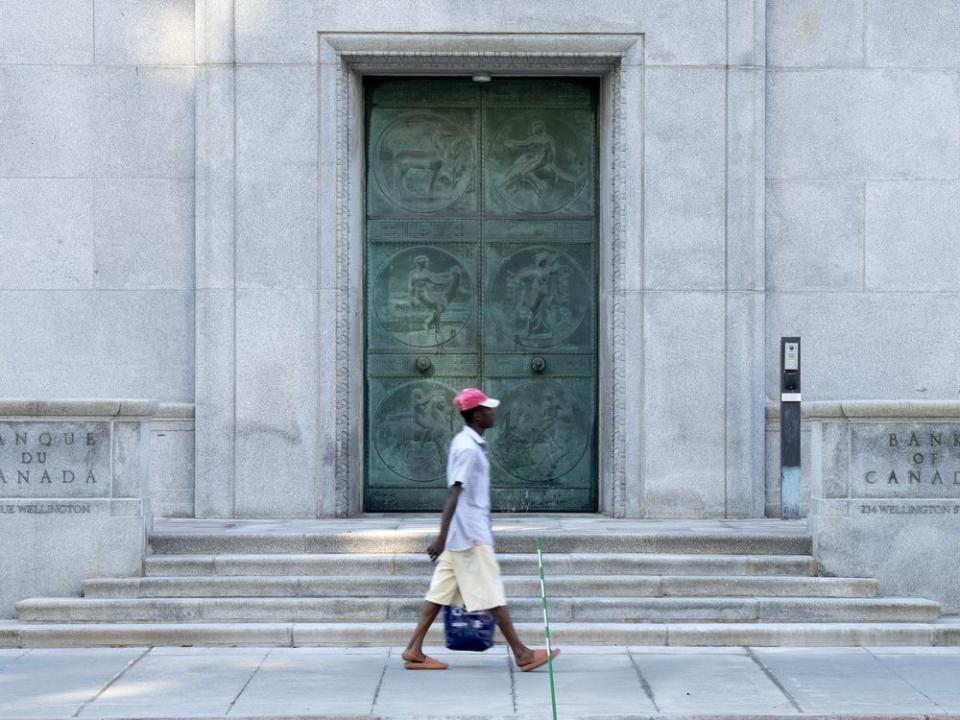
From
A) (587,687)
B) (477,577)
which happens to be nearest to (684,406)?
(477,577)

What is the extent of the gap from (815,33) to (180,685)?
955 cm

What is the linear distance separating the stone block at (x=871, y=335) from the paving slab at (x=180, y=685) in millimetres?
6984

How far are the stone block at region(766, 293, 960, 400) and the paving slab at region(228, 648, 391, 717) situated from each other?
20.8 feet

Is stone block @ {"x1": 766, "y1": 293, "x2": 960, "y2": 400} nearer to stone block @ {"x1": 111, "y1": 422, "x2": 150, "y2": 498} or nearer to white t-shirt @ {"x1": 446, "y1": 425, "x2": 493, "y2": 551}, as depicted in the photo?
white t-shirt @ {"x1": 446, "y1": 425, "x2": 493, "y2": 551}

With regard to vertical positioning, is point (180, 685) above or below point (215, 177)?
below

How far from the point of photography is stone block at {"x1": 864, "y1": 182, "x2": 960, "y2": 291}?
1547cm

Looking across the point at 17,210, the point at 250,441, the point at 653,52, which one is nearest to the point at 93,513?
the point at 250,441

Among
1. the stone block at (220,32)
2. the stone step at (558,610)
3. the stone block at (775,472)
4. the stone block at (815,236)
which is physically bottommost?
the stone step at (558,610)

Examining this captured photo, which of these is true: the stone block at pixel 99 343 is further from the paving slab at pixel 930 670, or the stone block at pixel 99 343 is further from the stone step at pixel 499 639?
the paving slab at pixel 930 670

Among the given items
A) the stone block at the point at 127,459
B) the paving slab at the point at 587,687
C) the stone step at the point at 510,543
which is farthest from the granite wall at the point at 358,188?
the paving slab at the point at 587,687

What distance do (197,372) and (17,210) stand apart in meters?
2.56

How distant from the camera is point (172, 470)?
15.2 meters

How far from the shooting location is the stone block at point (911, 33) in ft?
50.8

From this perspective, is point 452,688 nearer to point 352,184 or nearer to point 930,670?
point 930,670
